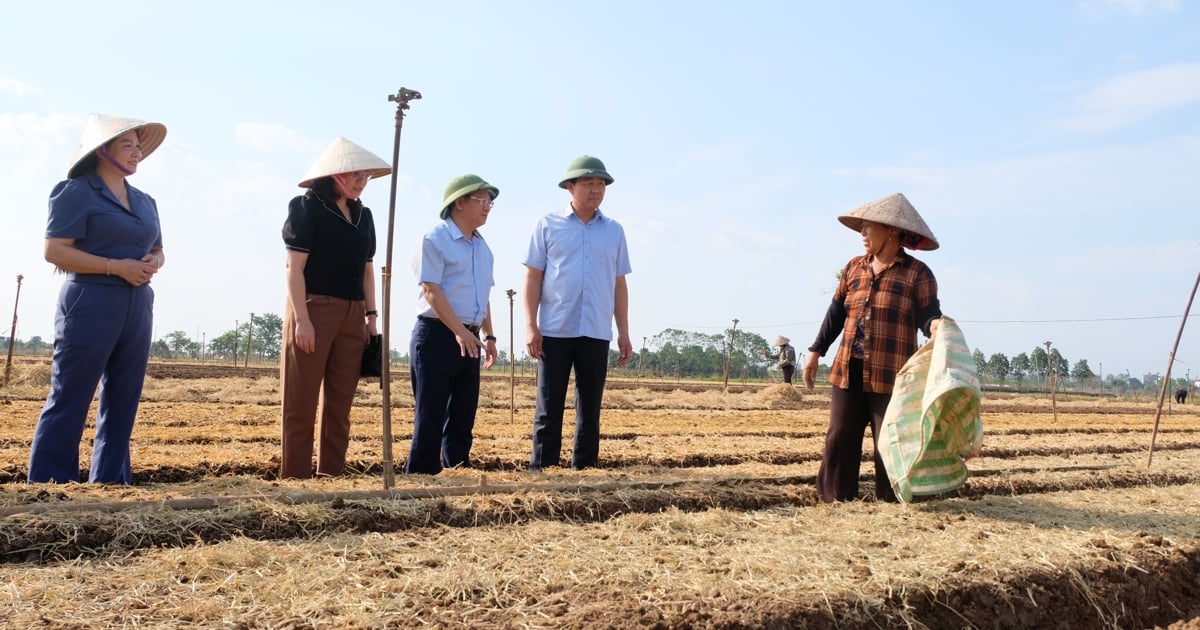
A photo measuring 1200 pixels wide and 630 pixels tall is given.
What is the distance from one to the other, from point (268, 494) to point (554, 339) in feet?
6.15

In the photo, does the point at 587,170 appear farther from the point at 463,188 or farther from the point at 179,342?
the point at 179,342

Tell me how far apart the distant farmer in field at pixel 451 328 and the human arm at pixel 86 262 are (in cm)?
133

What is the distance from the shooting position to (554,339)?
Answer: 195 inches

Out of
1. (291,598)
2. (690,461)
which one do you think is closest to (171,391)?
(690,461)

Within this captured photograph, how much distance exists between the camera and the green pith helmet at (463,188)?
4.72 metres

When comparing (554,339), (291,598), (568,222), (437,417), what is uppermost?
(568,222)

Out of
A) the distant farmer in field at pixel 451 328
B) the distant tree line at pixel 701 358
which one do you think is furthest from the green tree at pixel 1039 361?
the distant farmer in field at pixel 451 328

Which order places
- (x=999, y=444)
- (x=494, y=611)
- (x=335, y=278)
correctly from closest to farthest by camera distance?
(x=494, y=611), (x=335, y=278), (x=999, y=444)

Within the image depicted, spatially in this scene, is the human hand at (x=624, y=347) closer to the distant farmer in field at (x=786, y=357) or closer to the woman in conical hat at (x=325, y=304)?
the woman in conical hat at (x=325, y=304)

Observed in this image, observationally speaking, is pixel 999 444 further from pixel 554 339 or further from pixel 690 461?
pixel 554 339

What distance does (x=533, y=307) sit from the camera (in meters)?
5.02

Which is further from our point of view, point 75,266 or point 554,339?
point 554,339

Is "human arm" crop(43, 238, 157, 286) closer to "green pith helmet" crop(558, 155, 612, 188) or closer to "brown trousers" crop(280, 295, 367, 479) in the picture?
"brown trousers" crop(280, 295, 367, 479)

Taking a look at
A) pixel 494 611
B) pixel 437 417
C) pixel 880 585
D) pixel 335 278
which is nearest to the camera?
pixel 494 611
